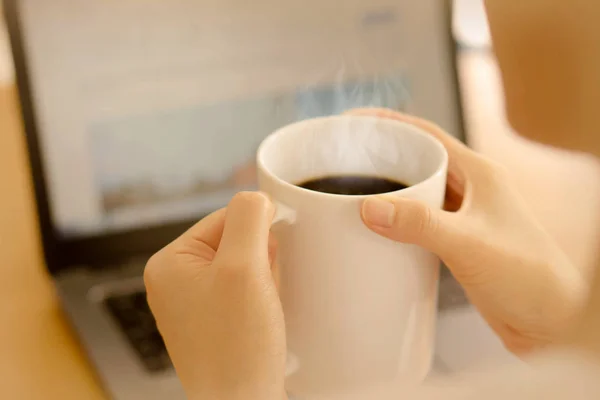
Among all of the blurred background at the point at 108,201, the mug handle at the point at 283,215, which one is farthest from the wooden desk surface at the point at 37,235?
the mug handle at the point at 283,215

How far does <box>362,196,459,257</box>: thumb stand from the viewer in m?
0.34

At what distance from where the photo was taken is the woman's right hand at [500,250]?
405 mm

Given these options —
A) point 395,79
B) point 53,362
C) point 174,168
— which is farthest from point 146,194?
point 395,79

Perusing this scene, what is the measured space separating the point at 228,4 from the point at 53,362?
1.25ft

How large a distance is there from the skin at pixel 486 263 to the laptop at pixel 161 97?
147mm

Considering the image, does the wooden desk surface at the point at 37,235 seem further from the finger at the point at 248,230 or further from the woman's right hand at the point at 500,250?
the finger at the point at 248,230

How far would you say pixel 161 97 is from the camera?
2.16 feet

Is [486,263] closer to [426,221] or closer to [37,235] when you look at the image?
[426,221]

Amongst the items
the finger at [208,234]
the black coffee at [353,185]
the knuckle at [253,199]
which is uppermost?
the knuckle at [253,199]

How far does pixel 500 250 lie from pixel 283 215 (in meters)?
0.16

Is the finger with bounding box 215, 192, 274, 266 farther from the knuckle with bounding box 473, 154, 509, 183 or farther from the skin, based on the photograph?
the knuckle with bounding box 473, 154, 509, 183

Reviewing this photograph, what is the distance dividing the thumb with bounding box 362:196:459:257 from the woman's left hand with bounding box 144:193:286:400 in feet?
0.19

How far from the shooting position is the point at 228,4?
651 millimetres

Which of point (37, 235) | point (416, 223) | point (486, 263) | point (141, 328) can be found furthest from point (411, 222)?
point (37, 235)
